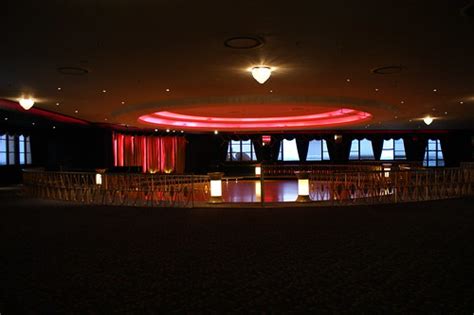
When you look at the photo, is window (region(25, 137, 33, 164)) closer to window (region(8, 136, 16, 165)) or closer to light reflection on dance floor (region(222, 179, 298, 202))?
window (region(8, 136, 16, 165))

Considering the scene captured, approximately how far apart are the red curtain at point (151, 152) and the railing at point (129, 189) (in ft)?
31.0

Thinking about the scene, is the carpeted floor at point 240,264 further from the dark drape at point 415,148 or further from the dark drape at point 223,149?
the dark drape at point 415,148

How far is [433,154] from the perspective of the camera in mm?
27203

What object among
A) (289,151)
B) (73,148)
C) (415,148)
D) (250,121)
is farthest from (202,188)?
(415,148)

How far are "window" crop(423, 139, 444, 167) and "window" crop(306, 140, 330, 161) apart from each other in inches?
266

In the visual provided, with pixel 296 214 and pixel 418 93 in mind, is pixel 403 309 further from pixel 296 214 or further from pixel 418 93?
pixel 418 93

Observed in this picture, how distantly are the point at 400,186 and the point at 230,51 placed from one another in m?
5.58

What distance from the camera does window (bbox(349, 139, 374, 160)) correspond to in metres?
26.5

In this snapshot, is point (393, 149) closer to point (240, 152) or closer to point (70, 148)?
point (240, 152)

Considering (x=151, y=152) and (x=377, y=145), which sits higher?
(x=377, y=145)

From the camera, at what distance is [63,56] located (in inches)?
263

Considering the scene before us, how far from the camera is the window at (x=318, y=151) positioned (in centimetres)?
2622

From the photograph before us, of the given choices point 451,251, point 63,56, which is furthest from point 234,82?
point 451,251

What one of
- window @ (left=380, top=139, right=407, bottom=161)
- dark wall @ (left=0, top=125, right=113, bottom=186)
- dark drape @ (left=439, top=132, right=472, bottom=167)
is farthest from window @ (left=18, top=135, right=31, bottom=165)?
dark drape @ (left=439, top=132, right=472, bottom=167)
